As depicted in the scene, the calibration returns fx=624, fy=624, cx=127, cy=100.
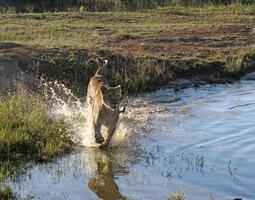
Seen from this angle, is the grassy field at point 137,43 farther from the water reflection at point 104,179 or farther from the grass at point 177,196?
the grass at point 177,196

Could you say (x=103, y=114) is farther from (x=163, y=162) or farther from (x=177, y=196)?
(x=177, y=196)

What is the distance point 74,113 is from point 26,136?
254 cm

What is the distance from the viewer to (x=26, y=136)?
9305mm

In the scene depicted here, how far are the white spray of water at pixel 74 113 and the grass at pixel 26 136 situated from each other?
0.32 metres

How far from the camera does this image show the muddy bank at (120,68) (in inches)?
555

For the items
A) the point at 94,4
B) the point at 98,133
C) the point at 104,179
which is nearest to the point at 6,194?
Answer: the point at 104,179

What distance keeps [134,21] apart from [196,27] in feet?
8.21

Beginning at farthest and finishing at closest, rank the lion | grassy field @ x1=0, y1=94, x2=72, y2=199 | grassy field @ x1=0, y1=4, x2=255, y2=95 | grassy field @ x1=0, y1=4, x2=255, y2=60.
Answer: grassy field @ x1=0, y1=4, x2=255, y2=60 < grassy field @ x1=0, y1=4, x2=255, y2=95 < the lion < grassy field @ x1=0, y1=94, x2=72, y2=199

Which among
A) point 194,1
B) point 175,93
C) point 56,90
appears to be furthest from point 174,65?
point 194,1

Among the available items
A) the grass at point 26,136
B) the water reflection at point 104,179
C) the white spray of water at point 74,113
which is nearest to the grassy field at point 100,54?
the grass at point 26,136

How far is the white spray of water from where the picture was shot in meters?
10.1

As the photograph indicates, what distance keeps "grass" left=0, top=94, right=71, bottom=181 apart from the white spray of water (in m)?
0.32

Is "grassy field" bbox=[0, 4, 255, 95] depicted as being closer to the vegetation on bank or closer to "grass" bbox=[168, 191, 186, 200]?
the vegetation on bank

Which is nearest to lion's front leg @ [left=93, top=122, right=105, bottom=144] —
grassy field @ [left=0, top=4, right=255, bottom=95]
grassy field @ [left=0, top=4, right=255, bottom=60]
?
grassy field @ [left=0, top=4, right=255, bottom=95]
